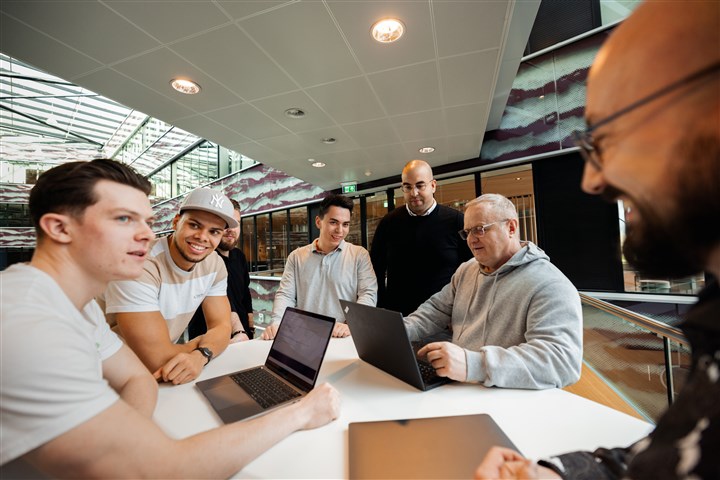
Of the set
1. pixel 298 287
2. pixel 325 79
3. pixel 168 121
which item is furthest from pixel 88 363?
pixel 168 121

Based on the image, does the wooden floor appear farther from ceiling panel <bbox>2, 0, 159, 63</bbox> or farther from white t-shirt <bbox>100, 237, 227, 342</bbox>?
ceiling panel <bbox>2, 0, 159, 63</bbox>

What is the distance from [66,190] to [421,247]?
7.50ft

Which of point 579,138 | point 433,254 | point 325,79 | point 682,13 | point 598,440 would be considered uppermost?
point 325,79

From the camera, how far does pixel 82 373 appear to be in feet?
2.23

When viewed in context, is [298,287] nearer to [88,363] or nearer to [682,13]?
[88,363]

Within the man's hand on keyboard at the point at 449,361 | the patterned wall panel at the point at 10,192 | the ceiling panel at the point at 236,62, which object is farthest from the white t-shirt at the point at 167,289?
the patterned wall panel at the point at 10,192

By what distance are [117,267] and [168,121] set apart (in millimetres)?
3584

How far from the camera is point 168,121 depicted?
3811 millimetres

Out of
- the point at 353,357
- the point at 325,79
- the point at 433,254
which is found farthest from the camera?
the point at 325,79

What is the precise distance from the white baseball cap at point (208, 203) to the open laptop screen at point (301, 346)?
81 centimetres

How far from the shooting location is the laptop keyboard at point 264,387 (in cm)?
114

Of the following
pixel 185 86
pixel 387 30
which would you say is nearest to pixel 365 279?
pixel 387 30

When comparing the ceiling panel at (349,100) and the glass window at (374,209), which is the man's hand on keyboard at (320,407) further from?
the glass window at (374,209)

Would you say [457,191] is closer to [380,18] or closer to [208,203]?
[380,18]
